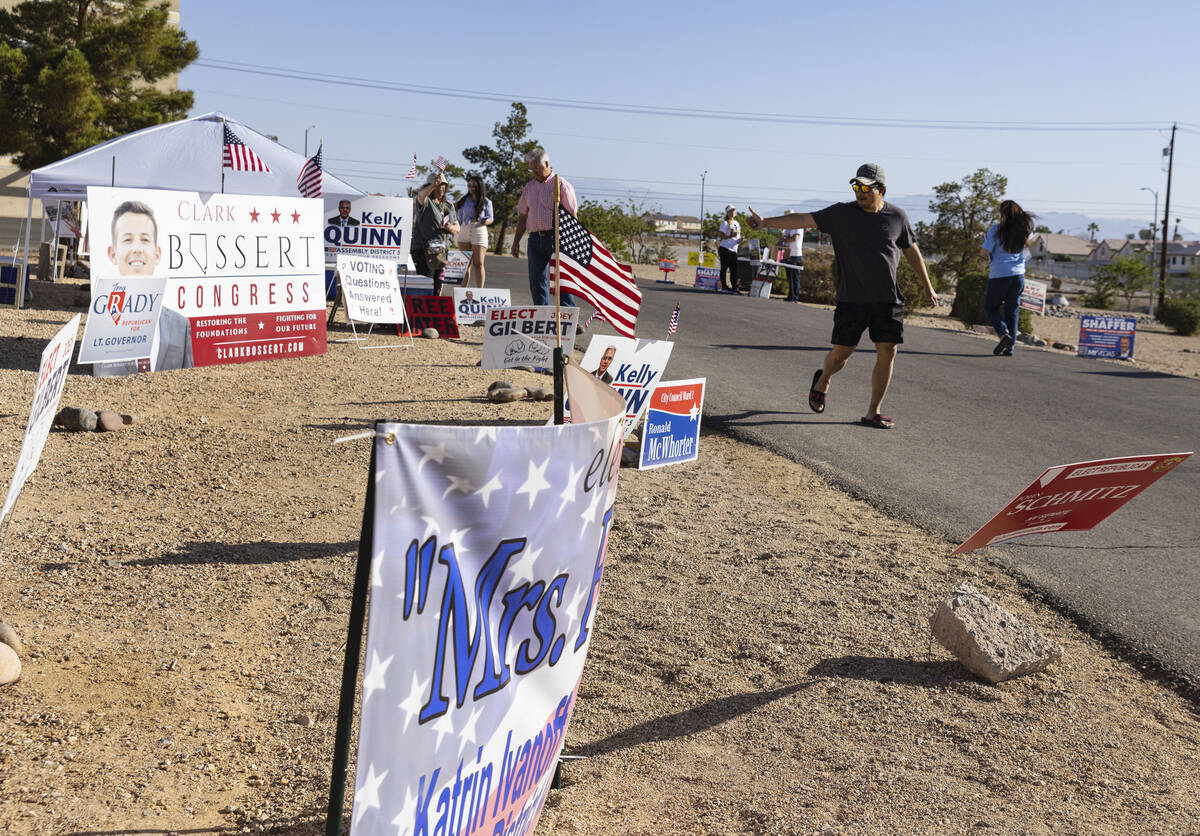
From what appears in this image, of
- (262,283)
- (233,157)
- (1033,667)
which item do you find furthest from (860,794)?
(233,157)

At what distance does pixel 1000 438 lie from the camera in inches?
344

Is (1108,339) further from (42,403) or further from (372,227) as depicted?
(42,403)

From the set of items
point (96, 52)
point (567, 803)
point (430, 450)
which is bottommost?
point (567, 803)

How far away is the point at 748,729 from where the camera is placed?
366cm

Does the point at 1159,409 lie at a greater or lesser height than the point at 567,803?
greater

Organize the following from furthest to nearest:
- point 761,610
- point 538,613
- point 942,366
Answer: point 942,366, point 761,610, point 538,613

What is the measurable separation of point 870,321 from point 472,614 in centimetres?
667

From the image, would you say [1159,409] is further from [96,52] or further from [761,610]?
[96,52]

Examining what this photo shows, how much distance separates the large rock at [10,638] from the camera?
3.77 metres

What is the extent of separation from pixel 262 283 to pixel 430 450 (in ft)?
30.0

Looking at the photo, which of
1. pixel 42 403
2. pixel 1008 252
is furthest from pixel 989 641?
pixel 1008 252

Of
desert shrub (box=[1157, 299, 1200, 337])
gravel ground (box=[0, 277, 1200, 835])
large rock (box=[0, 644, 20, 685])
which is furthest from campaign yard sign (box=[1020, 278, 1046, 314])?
large rock (box=[0, 644, 20, 685])

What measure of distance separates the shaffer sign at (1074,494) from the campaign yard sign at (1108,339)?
13.2m

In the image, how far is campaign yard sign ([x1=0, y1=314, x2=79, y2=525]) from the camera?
3352mm
